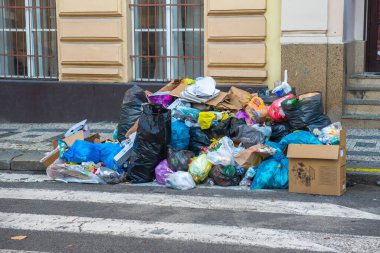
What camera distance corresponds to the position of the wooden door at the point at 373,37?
455 inches

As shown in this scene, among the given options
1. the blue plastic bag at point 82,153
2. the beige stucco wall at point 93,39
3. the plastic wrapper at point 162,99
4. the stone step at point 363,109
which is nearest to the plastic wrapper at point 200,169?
the blue plastic bag at point 82,153

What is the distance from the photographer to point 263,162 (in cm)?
775

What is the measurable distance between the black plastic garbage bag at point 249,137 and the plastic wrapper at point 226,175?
48 centimetres

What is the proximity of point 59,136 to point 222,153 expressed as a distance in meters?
3.82

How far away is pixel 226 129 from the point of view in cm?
846

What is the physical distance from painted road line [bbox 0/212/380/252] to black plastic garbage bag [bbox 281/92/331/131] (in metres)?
2.96

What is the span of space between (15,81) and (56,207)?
593 centimetres

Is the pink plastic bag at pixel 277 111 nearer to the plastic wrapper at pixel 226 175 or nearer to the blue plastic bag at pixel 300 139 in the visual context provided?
the blue plastic bag at pixel 300 139

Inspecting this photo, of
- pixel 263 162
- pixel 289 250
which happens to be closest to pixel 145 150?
pixel 263 162

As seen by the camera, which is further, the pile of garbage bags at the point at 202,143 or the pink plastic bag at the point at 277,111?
the pink plastic bag at the point at 277,111

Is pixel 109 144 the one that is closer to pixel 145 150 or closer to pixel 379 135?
pixel 145 150

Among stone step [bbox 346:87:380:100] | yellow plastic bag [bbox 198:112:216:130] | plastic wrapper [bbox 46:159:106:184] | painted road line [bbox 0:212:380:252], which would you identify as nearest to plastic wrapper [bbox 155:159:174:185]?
plastic wrapper [bbox 46:159:106:184]

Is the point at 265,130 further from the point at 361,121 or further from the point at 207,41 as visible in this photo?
the point at 207,41

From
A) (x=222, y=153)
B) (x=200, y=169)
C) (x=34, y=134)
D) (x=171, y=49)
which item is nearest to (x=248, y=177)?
(x=222, y=153)
